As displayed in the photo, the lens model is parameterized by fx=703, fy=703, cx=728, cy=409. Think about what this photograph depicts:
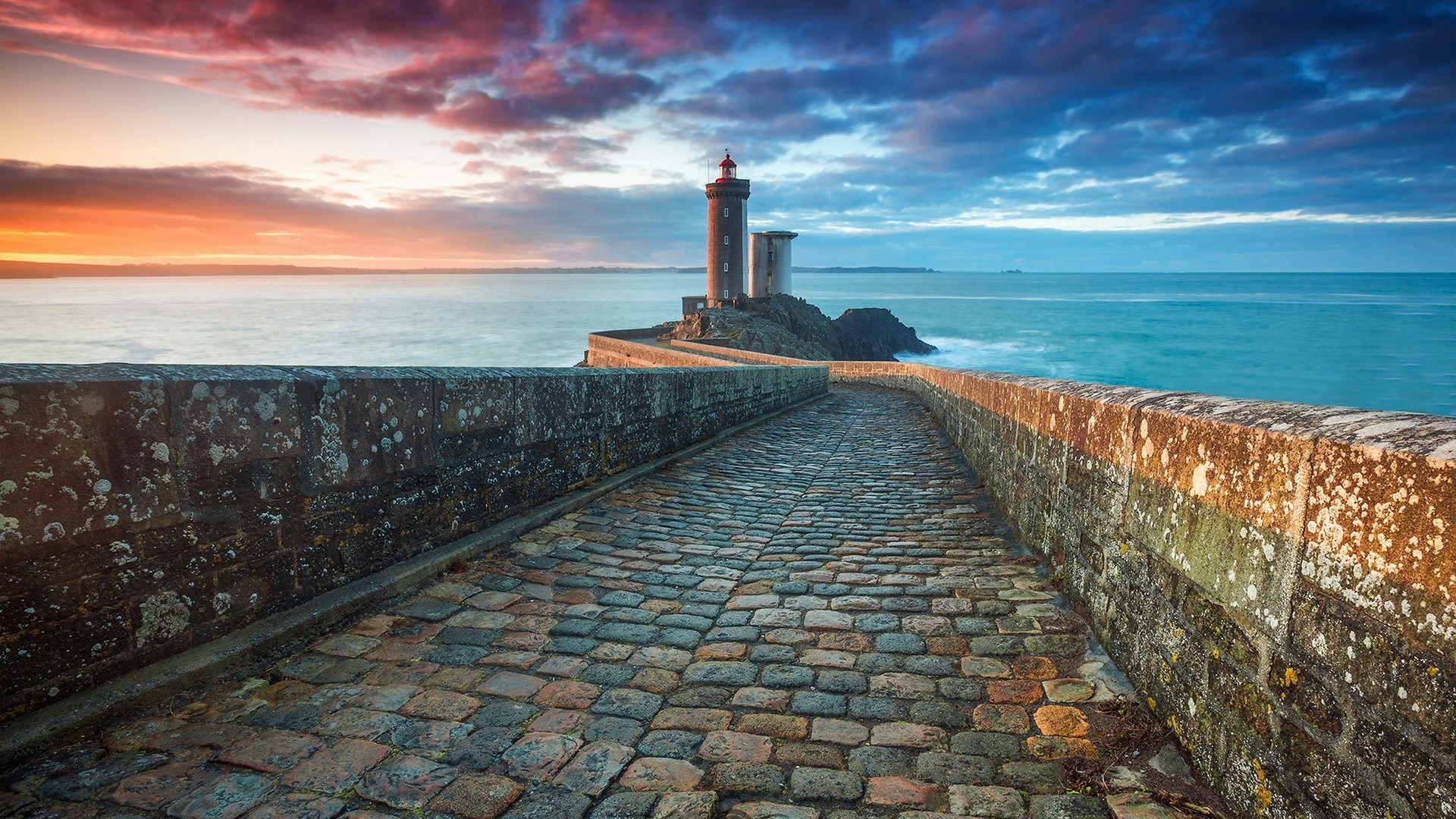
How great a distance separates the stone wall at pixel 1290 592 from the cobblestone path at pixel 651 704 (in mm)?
398

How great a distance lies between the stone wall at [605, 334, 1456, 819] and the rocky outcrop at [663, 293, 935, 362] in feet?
91.8

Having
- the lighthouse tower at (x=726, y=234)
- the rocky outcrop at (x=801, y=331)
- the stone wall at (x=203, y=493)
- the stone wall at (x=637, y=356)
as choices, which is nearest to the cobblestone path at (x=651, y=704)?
the stone wall at (x=203, y=493)

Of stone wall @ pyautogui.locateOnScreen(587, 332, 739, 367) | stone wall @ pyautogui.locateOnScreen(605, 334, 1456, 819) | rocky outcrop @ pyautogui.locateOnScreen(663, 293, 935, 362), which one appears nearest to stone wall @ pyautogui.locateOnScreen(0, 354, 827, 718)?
stone wall @ pyautogui.locateOnScreen(605, 334, 1456, 819)

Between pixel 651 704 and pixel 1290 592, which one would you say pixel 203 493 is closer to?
pixel 651 704

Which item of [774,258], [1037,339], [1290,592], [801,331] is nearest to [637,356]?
[1290,592]

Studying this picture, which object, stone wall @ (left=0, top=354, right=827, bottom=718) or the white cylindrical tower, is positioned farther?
the white cylindrical tower

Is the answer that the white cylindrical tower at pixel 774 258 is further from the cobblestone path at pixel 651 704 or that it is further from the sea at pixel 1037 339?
the cobblestone path at pixel 651 704

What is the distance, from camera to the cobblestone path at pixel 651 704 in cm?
206

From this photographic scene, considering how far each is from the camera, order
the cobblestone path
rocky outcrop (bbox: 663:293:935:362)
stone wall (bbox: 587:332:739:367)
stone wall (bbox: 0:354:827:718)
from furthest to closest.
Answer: rocky outcrop (bbox: 663:293:935:362) < stone wall (bbox: 587:332:739:367) < stone wall (bbox: 0:354:827:718) < the cobblestone path

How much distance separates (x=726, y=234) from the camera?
53906 mm

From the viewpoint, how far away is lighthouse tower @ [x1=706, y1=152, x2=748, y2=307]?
52594mm

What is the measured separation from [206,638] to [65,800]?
83 centimetres

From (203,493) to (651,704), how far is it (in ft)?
6.19

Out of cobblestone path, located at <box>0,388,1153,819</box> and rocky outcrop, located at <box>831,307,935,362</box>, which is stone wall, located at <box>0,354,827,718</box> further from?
rocky outcrop, located at <box>831,307,935,362</box>
